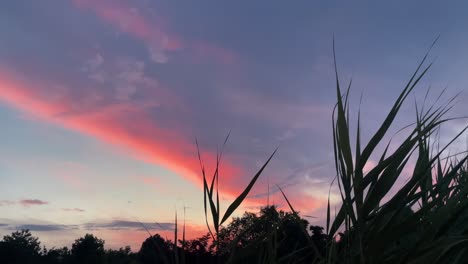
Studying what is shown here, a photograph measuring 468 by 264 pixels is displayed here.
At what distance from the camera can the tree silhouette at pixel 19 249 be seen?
95062 mm

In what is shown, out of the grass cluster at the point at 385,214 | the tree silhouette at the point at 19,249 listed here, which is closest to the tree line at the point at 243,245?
the grass cluster at the point at 385,214

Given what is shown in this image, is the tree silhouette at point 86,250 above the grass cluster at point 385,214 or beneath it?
above

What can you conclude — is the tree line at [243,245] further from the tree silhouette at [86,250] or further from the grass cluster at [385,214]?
the tree silhouette at [86,250]

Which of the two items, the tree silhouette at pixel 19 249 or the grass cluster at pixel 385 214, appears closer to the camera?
the grass cluster at pixel 385 214

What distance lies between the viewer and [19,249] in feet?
331

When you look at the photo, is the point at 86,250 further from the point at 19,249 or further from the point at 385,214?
the point at 385,214

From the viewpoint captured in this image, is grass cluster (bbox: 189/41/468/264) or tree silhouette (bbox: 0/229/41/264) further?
tree silhouette (bbox: 0/229/41/264)

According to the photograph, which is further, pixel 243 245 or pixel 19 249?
pixel 19 249

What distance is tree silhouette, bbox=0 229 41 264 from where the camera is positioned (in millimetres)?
95062

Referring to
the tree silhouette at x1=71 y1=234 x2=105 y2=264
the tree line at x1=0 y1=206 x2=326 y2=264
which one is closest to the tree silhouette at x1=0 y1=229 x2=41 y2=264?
the tree silhouette at x1=71 y1=234 x2=105 y2=264

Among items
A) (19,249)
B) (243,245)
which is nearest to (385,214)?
(243,245)

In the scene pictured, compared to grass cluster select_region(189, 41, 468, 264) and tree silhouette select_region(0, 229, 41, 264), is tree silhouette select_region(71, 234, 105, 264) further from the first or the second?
grass cluster select_region(189, 41, 468, 264)

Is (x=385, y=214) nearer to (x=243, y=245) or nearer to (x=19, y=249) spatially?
(x=243, y=245)

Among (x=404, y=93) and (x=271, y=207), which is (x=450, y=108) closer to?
(x=404, y=93)
